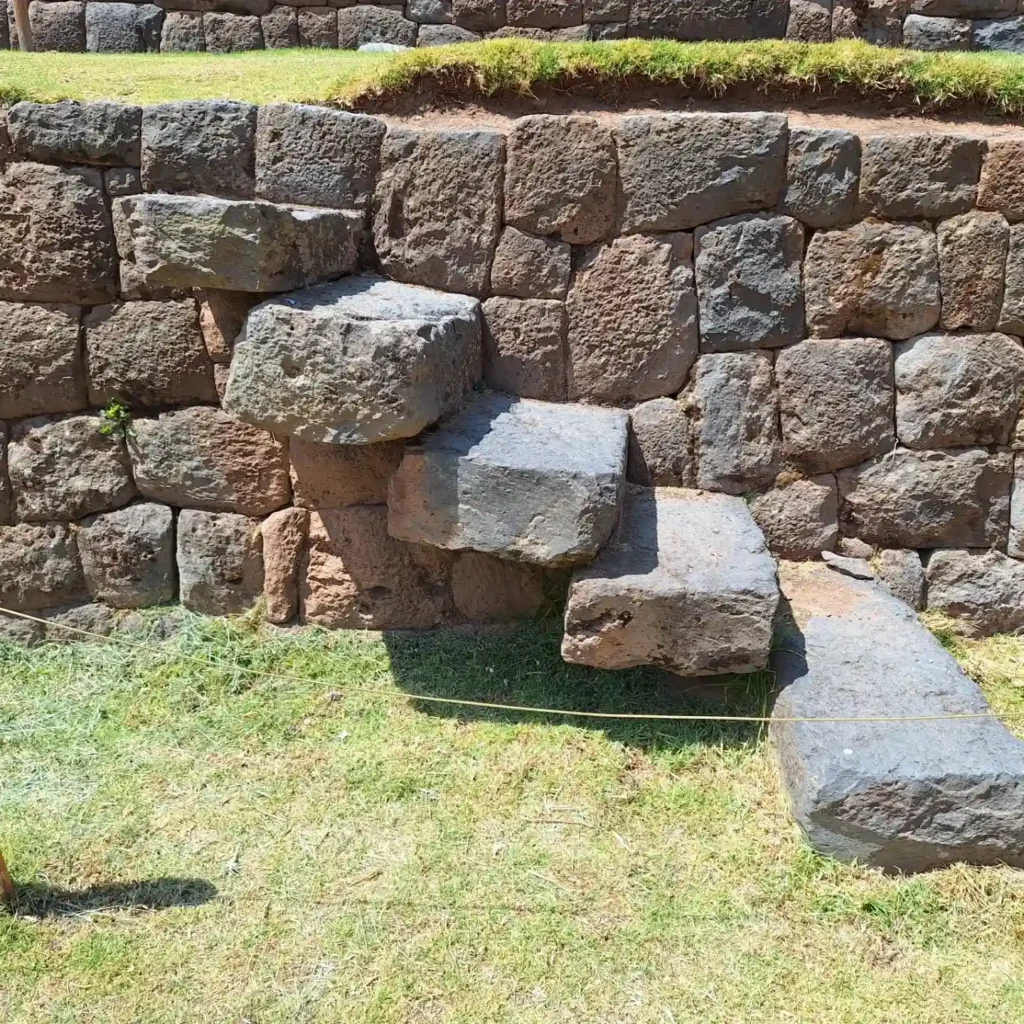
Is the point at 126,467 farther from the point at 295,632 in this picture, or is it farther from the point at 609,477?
the point at 609,477

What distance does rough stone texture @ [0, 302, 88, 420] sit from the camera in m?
4.03

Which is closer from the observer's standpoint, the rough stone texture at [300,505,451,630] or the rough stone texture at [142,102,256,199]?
the rough stone texture at [142,102,256,199]

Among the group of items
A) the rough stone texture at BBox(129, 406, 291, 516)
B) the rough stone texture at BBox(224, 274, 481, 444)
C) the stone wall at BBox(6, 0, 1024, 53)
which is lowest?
the rough stone texture at BBox(129, 406, 291, 516)

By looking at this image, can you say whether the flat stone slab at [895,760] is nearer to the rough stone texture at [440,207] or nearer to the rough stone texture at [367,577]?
the rough stone texture at [367,577]

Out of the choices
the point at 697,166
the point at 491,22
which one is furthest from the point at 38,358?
the point at 491,22

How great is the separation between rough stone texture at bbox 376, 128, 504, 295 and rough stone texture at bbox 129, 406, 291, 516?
0.95 metres

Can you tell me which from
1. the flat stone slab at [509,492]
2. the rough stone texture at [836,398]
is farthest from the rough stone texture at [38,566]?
the rough stone texture at [836,398]

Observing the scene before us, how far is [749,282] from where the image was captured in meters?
3.95

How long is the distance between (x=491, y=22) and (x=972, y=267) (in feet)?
16.8

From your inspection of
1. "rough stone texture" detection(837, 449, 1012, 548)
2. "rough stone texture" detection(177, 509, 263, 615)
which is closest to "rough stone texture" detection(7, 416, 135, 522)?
"rough stone texture" detection(177, 509, 263, 615)

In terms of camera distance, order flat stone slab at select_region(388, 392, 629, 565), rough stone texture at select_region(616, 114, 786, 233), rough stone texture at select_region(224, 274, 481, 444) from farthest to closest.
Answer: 1. rough stone texture at select_region(616, 114, 786, 233)
2. flat stone slab at select_region(388, 392, 629, 565)
3. rough stone texture at select_region(224, 274, 481, 444)

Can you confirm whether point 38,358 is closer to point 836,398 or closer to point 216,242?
point 216,242

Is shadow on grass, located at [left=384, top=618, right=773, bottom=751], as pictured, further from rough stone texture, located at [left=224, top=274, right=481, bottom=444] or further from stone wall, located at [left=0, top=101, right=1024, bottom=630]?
rough stone texture, located at [left=224, top=274, right=481, bottom=444]

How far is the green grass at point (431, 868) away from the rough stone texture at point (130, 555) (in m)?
0.40
